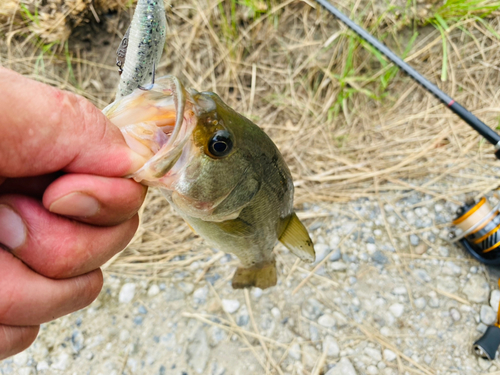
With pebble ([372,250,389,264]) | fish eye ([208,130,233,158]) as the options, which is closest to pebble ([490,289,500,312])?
pebble ([372,250,389,264])

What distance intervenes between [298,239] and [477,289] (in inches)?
68.1

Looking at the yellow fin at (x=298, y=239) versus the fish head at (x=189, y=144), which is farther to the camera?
the yellow fin at (x=298, y=239)

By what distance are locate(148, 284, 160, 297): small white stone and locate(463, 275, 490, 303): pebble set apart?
2.32 meters

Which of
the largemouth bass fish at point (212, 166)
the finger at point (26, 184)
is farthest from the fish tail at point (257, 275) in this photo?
the finger at point (26, 184)

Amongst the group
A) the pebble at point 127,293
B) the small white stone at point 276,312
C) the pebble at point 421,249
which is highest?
the pebble at point 421,249

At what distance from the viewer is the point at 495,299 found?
2.47 meters

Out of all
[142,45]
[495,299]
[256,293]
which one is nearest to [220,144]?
[142,45]

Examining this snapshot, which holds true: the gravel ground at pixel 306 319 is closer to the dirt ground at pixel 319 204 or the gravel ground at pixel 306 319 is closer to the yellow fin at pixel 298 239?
the dirt ground at pixel 319 204

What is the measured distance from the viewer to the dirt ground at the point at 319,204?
2301 millimetres

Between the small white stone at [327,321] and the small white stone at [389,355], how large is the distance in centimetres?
38

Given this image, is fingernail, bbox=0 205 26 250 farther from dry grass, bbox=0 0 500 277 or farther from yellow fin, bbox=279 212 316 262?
dry grass, bbox=0 0 500 277

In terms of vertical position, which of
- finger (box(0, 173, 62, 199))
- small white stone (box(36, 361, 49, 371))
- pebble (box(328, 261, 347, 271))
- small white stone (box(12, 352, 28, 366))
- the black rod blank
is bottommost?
small white stone (box(12, 352, 28, 366))

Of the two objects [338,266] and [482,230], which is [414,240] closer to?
[482,230]

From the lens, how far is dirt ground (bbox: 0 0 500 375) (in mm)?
2301
